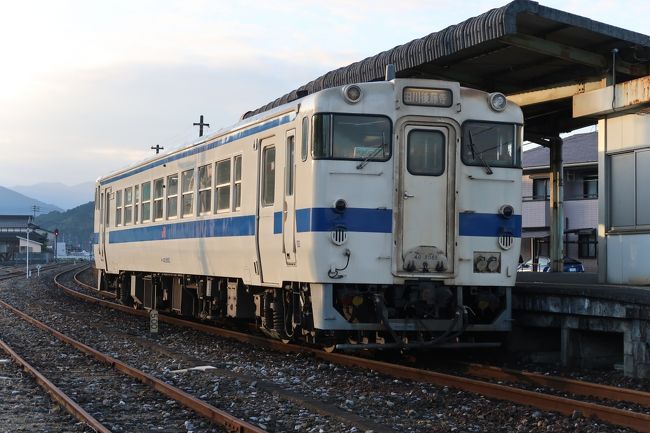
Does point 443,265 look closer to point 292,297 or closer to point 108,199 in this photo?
point 292,297

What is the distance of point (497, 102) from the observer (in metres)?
11.3

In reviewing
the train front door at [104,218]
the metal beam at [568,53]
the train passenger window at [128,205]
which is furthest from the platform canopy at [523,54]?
the train front door at [104,218]

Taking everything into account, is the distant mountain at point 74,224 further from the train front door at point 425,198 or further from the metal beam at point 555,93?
the train front door at point 425,198

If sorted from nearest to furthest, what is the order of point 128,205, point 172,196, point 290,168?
point 290,168, point 172,196, point 128,205

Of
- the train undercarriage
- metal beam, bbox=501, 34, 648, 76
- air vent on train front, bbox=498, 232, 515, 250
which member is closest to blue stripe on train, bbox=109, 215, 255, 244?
the train undercarriage

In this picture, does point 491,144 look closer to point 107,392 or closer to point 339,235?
point 339,235

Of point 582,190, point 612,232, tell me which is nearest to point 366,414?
point 612,232

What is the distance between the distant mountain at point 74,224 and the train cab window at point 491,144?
16525cm

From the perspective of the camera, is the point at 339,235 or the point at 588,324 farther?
the point at 588,324

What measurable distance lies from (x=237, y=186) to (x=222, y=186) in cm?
71

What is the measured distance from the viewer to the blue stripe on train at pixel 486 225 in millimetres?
11016

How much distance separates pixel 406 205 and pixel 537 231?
1286 inches

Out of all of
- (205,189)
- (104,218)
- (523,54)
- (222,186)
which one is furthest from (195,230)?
(104,218)

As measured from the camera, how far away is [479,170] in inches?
441
